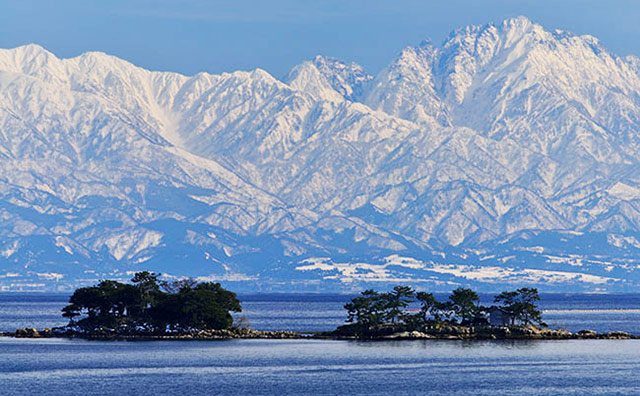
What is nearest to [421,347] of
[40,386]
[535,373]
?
[535,373]

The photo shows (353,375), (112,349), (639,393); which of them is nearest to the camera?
(639,393)

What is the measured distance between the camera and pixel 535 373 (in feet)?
519

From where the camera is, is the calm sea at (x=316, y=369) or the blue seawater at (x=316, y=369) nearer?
the blue seawater at (x=316, y=369)

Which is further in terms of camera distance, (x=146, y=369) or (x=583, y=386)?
(x=146, y=369)

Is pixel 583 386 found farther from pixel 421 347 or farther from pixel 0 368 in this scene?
pixel 0 368

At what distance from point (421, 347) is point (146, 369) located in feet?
159

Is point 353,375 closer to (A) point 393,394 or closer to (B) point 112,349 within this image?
(A) point 393,394

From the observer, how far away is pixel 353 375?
156 metres

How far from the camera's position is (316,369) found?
6427 inches

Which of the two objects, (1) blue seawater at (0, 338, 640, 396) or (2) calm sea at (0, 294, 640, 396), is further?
(2) calm sea at (0, 294, 640, 396)

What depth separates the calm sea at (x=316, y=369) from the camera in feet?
471

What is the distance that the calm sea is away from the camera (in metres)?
144

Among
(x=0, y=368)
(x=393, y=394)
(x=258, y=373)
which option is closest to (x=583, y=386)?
(x=393, y=394)

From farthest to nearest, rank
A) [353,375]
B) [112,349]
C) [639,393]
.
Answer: [112,349] → [353,375] → [639,393]
